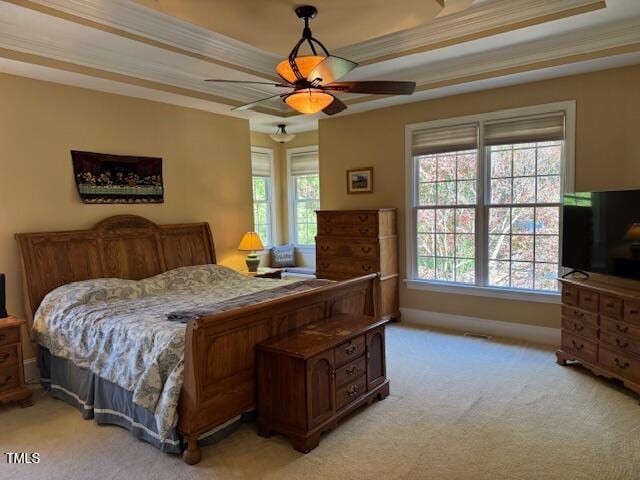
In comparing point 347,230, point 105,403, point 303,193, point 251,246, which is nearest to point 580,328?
point 347,230

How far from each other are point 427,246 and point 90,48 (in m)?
4.01

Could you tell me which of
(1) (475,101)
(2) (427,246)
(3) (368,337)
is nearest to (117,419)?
(3) (368,337)

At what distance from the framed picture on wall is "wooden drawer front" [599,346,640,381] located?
312 centimetres

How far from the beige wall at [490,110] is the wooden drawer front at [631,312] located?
3.95 ft

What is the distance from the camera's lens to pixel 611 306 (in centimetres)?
339

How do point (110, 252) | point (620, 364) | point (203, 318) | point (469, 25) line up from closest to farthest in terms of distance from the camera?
point (203, 318)
point (620, 364)
point (469, 25)
point (110, 252)

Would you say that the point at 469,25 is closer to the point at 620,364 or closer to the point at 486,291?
the point at 486,291

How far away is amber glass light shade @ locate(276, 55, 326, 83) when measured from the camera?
269 cm

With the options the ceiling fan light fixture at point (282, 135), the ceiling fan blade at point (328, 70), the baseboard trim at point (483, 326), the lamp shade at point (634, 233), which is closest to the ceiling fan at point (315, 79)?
→ the ceiling fan blade at point (328, 70)

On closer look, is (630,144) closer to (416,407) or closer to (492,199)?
(492,199)

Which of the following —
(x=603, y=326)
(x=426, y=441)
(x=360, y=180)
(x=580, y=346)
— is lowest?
(x=426, y=441)

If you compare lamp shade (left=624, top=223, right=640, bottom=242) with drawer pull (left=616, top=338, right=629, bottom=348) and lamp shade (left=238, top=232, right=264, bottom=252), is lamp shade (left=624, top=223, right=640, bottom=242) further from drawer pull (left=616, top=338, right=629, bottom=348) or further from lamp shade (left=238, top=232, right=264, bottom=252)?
lamp shade (left=238, top=232, right=264, bottom=252)

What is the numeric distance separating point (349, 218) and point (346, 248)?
14.5 inches

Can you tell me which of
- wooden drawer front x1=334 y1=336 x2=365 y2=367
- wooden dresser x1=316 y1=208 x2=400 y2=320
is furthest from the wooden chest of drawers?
wooden dresser x1=316 y1=208 x2=400 y2=320
